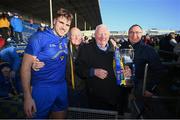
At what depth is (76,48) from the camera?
4.83 meters

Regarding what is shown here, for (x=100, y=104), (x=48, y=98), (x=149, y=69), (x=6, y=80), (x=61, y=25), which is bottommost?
(x=100, y=104)

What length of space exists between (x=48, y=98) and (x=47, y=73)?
265 millimetres

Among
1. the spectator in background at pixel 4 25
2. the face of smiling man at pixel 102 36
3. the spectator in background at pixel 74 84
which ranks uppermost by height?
the spectator in background at pixel 4 25

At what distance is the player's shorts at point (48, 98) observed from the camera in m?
3.36

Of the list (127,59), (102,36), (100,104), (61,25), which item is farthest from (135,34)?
(61,25)

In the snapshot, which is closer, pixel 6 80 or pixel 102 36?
pixel 102 36

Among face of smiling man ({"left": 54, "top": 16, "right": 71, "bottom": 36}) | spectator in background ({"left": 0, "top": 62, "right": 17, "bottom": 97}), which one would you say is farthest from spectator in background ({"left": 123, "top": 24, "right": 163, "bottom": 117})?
spectator in background ({"left": 0, "top": 62, "right": 17, "bottom": 97})

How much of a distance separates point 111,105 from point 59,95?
44.1 inches

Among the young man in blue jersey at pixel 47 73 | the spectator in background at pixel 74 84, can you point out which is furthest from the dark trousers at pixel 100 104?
the young man in blue jersey at pixel 47 73

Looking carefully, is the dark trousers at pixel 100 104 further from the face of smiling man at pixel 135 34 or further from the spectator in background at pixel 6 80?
the spectator in background at pixel 6 80

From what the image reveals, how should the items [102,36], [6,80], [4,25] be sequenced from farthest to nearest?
[4,25], [6,80], [102,36]

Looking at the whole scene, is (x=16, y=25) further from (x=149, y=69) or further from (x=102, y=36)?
(x=149, y=69)

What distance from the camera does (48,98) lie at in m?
3.41

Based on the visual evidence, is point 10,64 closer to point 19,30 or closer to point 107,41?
point 107,41
